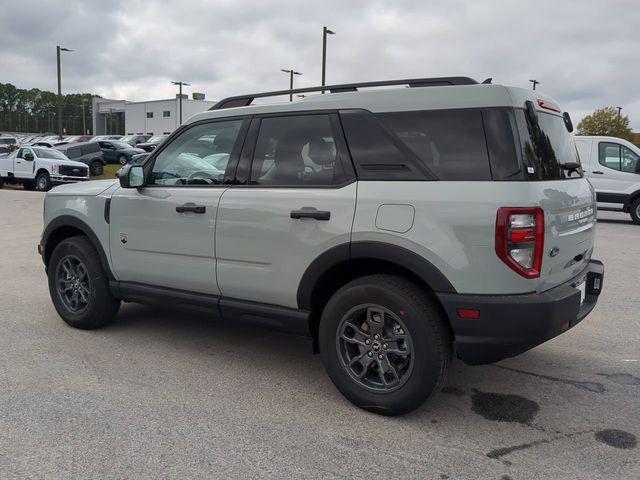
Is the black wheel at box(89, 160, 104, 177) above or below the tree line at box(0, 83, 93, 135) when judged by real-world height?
below

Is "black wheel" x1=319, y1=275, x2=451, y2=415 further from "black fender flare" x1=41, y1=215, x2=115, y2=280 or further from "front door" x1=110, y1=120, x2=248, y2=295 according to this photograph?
"black fender flare" x1=41, y1=215, x2=115, y2=280

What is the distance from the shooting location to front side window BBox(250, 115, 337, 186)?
3627mm

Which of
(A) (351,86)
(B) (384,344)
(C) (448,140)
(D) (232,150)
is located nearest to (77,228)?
(D) (232,150)

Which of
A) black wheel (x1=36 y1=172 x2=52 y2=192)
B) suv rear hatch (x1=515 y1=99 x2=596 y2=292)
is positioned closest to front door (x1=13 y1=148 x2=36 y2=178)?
black wheel (x1=36 y1=172 x2=52 y2=192)

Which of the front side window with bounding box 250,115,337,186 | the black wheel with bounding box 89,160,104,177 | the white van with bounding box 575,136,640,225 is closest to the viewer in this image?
the front side window with bounding box 250,115,337,186

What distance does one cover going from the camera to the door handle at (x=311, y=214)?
347cm

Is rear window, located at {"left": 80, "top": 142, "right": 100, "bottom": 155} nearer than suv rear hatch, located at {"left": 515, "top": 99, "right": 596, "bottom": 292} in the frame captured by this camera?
No

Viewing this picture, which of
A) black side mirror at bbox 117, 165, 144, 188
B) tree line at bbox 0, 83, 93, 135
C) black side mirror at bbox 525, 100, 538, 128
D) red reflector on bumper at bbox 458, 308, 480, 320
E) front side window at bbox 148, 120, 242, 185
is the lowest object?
red reflector on bumper at bbox 458, 308, 480, 320

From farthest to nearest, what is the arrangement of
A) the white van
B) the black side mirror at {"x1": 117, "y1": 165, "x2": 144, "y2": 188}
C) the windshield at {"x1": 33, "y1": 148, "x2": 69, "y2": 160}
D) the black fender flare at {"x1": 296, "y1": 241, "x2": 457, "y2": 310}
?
the windshield at {"x1": 33, "y1": 148, "x2": 69, "y2": 160} < the white van < the black side mirror at {"x1": 117, "y1": 165, "x2": 144, "y2": 188} < the black fender flare at {"x1": 296, "y1": 241, "x2": 457, "y2": 310}

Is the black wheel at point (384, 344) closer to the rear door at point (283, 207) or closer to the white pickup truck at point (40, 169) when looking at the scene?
the rear door at point (283, 207)

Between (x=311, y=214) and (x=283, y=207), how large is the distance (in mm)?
235

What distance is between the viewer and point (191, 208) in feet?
13.4

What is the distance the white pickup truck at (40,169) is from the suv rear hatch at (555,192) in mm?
22140

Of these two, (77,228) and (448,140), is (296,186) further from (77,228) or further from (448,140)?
(77,228)
